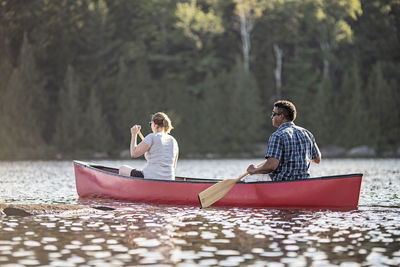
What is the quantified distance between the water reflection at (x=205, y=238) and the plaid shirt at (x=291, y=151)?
54cm

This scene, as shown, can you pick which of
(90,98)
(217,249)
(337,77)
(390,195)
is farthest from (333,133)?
(217,249)

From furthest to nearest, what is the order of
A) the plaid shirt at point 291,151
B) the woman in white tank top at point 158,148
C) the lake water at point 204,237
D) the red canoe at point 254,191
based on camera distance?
the woman in white tank top at point 158,148 → the red canoe at point 254,191 → the plaid shirt at point 291,151 → the lake water at point 204,237

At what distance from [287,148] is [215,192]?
1402 millimetres

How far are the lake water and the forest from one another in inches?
1261

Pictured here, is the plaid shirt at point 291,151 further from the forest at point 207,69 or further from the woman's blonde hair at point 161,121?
the forest at point 207,69

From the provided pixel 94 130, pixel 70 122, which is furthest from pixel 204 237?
pixel 94 130

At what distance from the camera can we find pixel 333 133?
43.5 m

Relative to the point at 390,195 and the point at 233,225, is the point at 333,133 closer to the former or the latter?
the point at 390,195

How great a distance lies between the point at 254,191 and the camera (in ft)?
34.0

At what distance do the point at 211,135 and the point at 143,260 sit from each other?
38733mm

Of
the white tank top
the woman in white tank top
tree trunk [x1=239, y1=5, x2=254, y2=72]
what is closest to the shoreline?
the woman in white tank top

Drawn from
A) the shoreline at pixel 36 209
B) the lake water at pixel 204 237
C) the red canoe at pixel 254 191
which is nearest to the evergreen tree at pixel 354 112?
the lake water at pixel 204 237

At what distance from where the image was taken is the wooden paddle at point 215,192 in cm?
1045

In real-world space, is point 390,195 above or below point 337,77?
below
